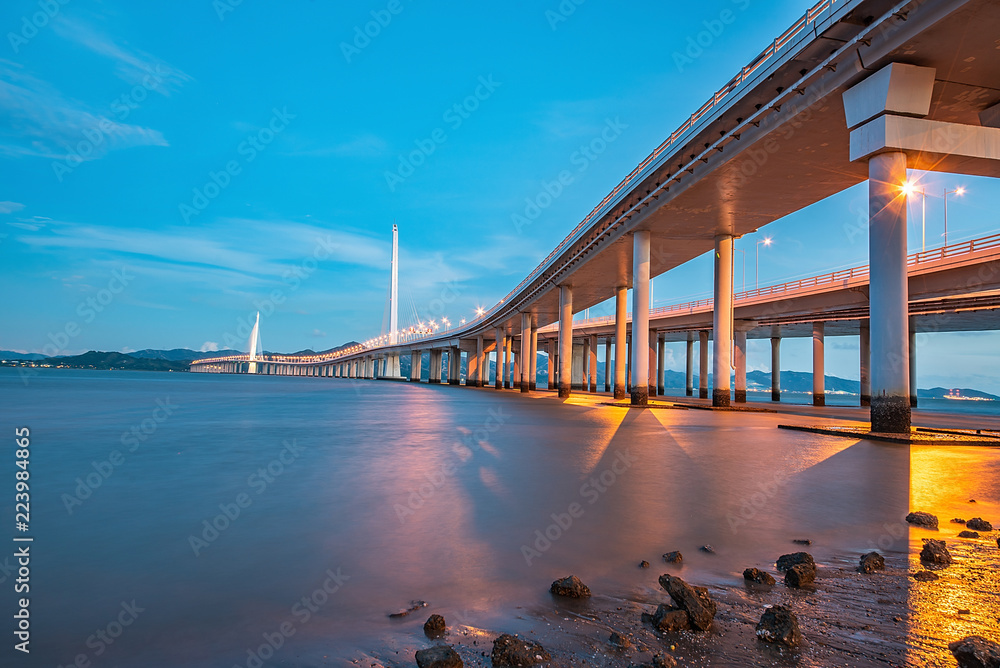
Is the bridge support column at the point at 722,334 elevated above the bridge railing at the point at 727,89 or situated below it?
below

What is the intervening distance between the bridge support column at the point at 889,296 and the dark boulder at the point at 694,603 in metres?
15.5

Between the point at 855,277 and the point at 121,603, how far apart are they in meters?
47.9

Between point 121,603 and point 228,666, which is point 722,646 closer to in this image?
point 228,666

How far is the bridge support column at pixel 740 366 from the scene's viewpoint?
57.2 m

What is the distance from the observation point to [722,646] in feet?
11.0

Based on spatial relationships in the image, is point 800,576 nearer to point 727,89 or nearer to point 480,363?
point 727,89

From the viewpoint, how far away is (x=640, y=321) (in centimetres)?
3538

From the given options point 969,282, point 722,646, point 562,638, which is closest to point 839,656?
point 722,646

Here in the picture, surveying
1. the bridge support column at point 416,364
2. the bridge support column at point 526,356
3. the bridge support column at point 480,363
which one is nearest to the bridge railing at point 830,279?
the bridge support column at point 526,356

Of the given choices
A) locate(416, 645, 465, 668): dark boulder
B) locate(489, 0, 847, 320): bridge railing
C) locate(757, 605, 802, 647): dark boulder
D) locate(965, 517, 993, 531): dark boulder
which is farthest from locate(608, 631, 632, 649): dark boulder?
locate(489, 0, 847, 320): bridge railing

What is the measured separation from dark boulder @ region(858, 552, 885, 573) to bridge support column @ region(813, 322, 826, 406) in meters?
55.3

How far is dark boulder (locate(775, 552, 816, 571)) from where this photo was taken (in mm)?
4780

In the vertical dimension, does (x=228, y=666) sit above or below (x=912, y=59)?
below

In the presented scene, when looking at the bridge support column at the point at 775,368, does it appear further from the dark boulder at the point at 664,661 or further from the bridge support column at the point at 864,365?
the dark boulder at the point at 664,661
